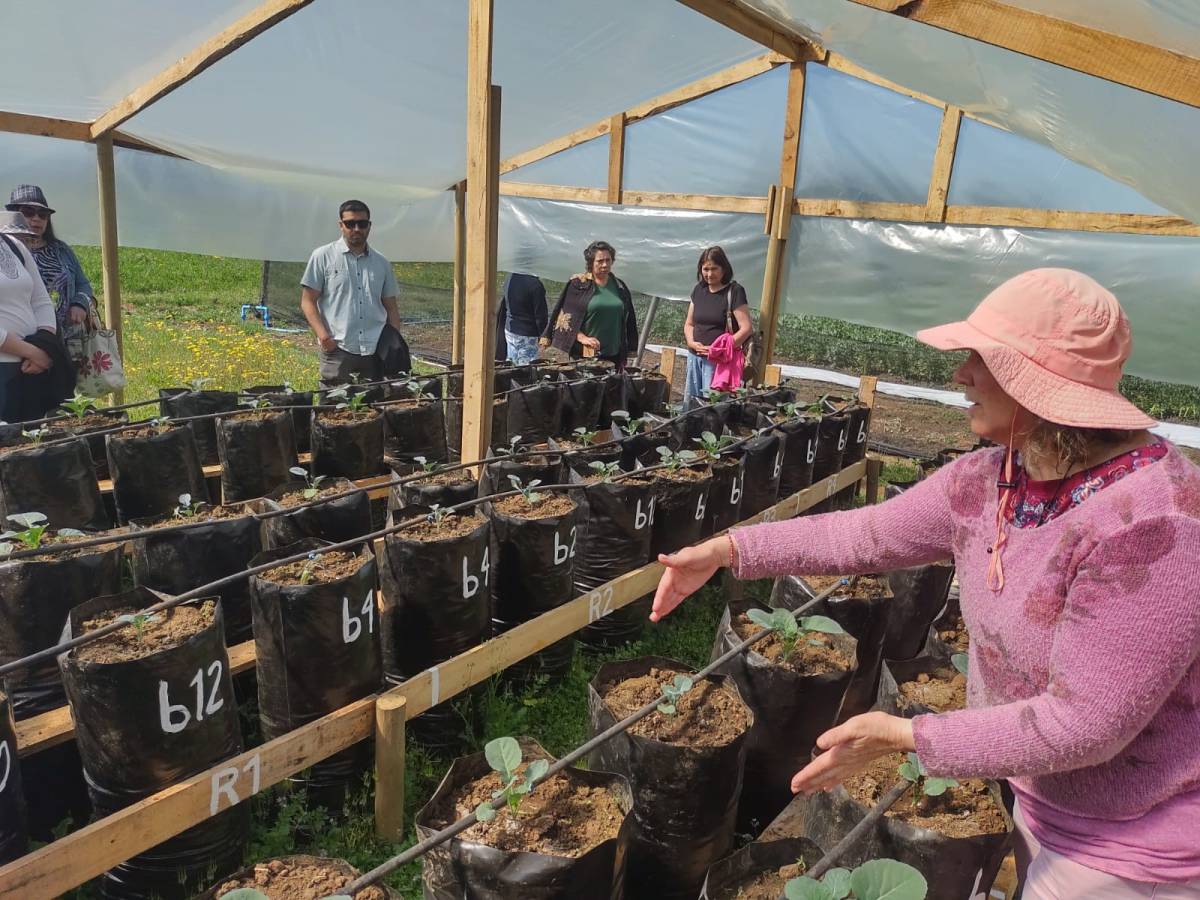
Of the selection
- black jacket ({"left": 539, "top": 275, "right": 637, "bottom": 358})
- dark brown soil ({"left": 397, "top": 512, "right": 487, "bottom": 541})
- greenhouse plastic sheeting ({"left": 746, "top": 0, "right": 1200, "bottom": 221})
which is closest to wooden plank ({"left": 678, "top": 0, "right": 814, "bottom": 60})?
greenhouse plastic sheeting ({"left": 746, "top": 0, "right": 1200, "bottom": 221})

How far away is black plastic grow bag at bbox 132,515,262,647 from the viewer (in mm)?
2406

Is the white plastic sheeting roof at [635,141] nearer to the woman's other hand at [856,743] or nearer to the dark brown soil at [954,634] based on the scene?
the woman's other hand at [856,743]

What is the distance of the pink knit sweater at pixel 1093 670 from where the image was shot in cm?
100

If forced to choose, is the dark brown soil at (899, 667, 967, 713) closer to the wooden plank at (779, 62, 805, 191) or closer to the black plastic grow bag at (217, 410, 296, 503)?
the black plastic grow bag at (217, 410, 296, 503)

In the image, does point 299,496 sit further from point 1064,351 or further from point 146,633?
point 1064,351

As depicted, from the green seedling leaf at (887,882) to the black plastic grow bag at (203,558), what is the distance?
1.96 meters

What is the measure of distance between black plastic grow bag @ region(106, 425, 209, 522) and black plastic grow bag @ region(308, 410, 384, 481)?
1.76 ft

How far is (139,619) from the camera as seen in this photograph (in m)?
1.83

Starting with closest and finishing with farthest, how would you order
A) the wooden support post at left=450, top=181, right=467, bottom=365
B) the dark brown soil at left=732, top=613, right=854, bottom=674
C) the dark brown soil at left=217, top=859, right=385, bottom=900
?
the dark brown soil at left=217, top=859, right=385, bottom=900 < the dark brown soil at left=732, top=613, right=854, bottom=674 < the wooden support post at left=450, top=181, right=467, bottom=365

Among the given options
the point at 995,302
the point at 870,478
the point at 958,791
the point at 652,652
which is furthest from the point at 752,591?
the point at 995,302

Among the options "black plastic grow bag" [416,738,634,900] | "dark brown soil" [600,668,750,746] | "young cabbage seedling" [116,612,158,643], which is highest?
"young cabbage seedling" [116,612,158,643]

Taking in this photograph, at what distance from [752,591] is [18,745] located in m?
2.86

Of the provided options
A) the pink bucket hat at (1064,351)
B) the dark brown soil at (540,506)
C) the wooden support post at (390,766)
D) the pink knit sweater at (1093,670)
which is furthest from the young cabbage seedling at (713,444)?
the pink bucket hat at (1064,351)

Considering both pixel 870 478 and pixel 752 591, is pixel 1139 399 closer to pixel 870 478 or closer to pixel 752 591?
pixel 870 478
